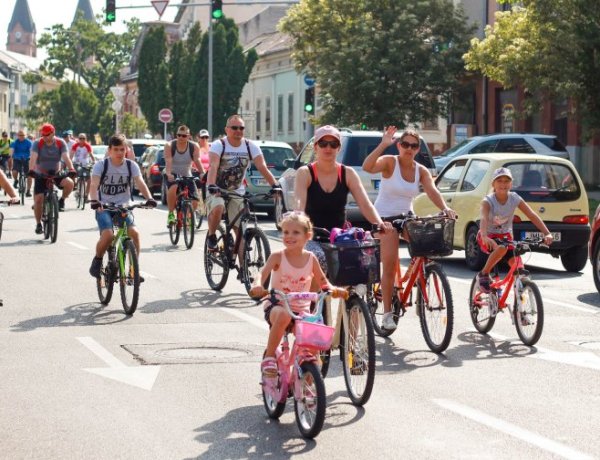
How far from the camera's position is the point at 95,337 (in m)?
11.2

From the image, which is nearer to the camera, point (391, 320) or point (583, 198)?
point (391, 320)

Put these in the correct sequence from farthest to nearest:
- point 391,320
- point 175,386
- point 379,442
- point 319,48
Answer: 1. point 319,48
2. point 391,320
3. point 175,386
4. point 379,442

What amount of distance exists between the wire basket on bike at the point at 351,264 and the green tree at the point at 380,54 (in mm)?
34148

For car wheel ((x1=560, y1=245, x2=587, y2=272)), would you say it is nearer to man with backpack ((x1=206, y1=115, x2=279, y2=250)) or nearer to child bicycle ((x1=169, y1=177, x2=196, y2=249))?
man with backpack ((x1=206, y1=115, x2=279, y2=250))

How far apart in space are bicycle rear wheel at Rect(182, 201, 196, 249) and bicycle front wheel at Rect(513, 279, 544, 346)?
9826 mm

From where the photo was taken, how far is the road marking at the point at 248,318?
39.5 ft

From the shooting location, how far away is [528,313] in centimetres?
1109

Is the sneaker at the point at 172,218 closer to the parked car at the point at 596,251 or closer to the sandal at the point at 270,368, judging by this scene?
the parked car at the point at 596,251

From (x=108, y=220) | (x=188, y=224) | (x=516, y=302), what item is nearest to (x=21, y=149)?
(x=188, y=224)

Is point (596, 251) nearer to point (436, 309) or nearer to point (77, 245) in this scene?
point (436, 309)

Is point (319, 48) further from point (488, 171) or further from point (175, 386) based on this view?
point (175, 386)

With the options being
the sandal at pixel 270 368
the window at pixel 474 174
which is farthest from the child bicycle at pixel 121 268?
the window at pixel 474 174

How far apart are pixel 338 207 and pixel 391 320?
1790 millimetres

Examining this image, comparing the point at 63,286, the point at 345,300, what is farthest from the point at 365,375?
the point at 63,286
